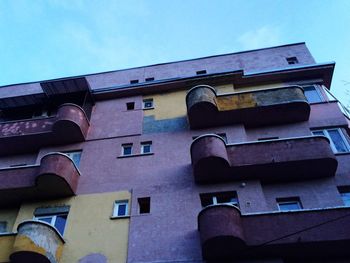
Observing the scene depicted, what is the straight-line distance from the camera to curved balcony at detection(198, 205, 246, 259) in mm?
11711

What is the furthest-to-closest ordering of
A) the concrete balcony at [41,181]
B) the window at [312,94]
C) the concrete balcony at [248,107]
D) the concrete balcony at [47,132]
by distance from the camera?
1. the window at [312,94]
2. the concrete balcony at [47,132]
3. the concrete balcony at [248,107]
4. the concrete balcony at [41,181]

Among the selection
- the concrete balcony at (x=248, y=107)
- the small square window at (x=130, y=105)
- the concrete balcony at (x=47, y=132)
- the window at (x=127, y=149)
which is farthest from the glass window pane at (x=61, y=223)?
the small square window at (x=130, y=105)

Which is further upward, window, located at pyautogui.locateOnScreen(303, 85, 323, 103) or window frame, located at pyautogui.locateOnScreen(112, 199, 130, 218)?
window, located at pyautogui.locateOnScreen(303, 85, 323, 103)

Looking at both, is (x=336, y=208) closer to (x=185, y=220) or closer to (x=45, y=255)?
(x=185, y=220)

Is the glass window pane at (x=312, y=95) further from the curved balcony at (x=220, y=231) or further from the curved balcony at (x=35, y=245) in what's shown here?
the curved balcony at (x=35, y=245)

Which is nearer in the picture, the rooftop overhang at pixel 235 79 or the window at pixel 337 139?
the window at pixel 337 139

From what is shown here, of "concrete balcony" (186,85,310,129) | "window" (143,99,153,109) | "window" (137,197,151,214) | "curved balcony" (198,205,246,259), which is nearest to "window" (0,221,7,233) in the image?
"window" (137,197,151,214)

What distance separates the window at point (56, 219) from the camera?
1470 cm

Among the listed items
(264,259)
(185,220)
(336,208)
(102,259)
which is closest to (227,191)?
(185,220)

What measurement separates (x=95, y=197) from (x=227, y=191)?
18.4 feet

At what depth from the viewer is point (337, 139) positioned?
16.3 m

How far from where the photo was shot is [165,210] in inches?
560

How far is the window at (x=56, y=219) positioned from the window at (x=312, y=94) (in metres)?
13.2

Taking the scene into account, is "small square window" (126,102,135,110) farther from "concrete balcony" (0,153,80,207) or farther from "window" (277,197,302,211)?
"window" (277,197,302,211)
